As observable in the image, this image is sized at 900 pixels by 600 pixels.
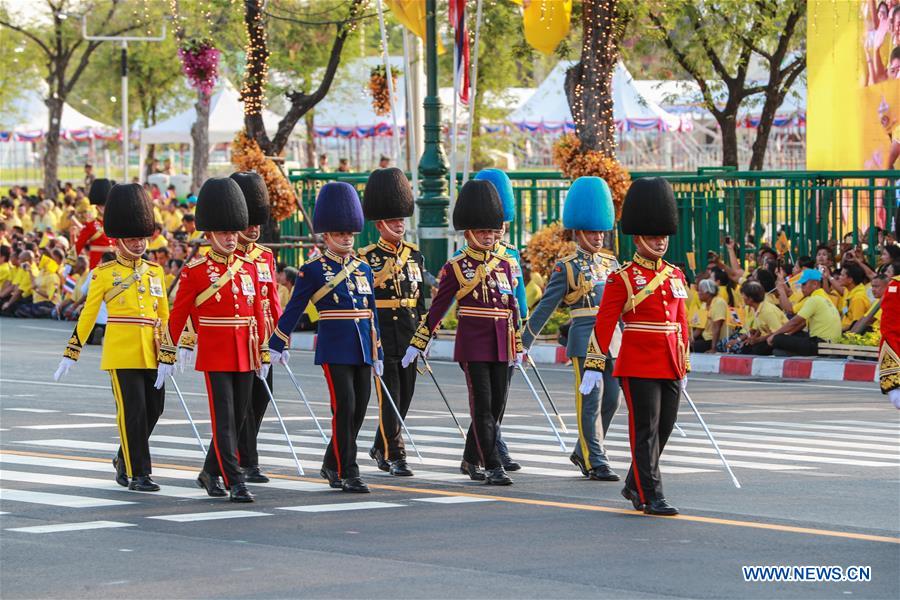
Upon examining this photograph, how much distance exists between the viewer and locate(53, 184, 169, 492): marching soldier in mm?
11750

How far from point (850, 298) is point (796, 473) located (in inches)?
330

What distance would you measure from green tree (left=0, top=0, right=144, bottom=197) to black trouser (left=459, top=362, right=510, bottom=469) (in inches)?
1467

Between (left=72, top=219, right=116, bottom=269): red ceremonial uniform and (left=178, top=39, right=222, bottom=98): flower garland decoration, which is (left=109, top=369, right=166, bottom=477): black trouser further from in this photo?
(left=178, top=39, right=222, bottom=98): flower garland decoration

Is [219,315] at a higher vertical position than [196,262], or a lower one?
lower

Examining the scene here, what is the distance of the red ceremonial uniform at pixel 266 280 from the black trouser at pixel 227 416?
1.27 ft

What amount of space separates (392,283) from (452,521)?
2694mm

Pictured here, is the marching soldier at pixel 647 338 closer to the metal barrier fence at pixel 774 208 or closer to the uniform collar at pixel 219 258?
the uniform collar at pixel 219 258

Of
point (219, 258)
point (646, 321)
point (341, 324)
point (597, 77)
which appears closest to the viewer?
point (646, 321)

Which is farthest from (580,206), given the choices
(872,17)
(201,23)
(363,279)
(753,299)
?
(201,23)

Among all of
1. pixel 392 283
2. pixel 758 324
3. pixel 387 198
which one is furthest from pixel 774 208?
pixel 387 198

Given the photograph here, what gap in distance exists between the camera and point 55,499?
11242mm

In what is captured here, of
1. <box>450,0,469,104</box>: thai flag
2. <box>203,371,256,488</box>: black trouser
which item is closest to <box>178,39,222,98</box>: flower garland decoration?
<box>450,0,469,104</box>: thai flag

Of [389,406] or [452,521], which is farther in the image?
[389,406]

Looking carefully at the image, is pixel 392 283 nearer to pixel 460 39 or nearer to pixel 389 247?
pixel 389 247
